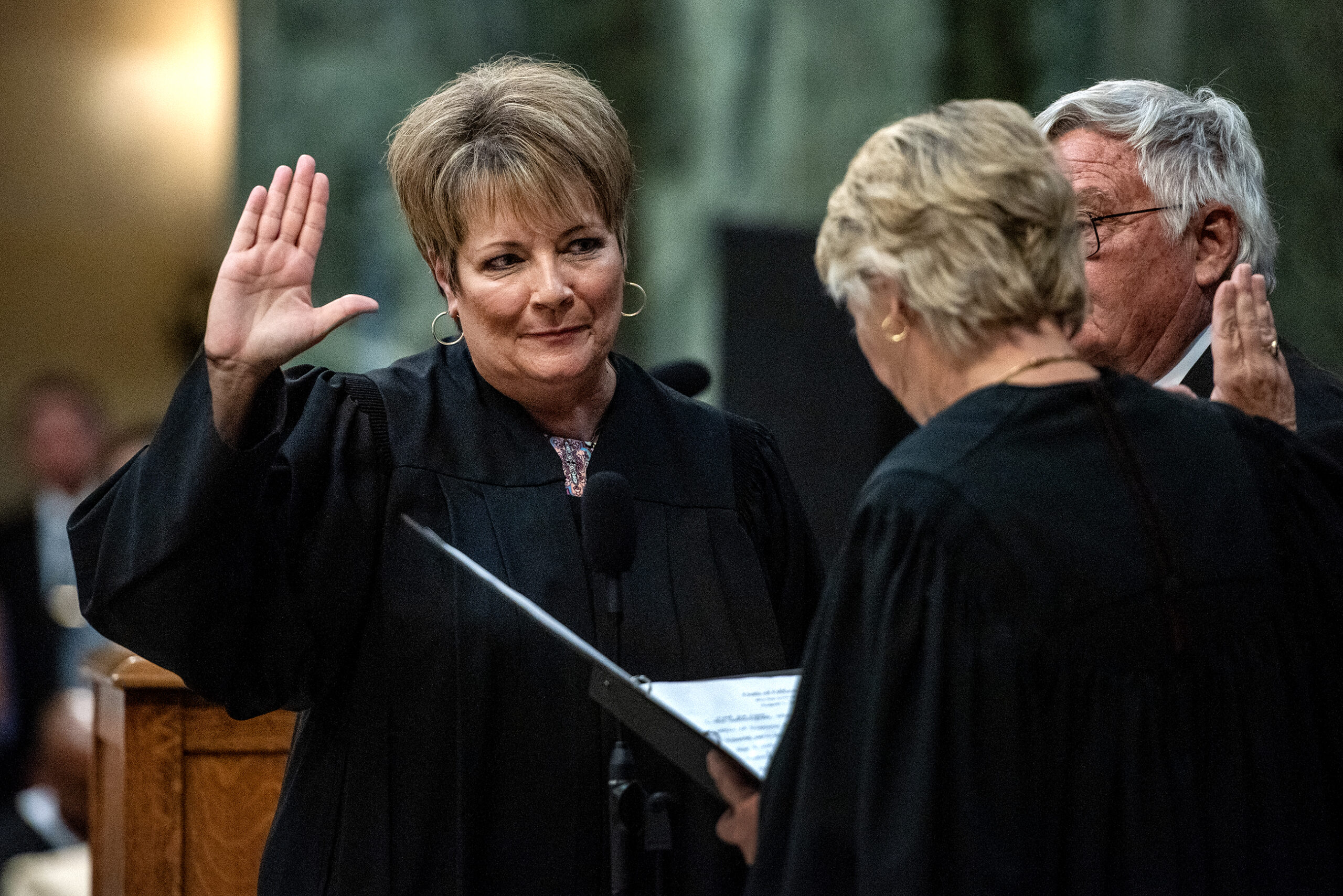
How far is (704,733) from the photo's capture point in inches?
65.9

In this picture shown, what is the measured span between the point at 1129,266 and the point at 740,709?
4.09ft

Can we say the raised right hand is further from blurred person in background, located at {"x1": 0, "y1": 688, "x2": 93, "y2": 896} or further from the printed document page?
blurred person in background, located at {"x1": 0, "y1": 688, "x2": 93, "y2": 896}

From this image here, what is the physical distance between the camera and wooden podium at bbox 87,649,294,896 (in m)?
2.65

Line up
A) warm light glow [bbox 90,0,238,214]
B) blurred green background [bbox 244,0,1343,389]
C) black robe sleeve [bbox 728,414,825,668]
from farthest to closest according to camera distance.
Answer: blurred green background [bbox 244,0,1343,389], warm light glow [bbox 90,0,238,214], black robe sleeve [bbox 728,414,825,668]

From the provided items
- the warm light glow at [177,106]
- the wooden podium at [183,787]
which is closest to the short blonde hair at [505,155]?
the wooden podium at [183,787]

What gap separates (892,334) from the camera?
5.39 ft

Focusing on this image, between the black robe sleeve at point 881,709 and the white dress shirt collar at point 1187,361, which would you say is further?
the white dress shirt collar at point 1187,361

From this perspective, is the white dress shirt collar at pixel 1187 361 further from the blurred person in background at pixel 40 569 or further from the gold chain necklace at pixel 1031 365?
the blurred person in background at pixel 40 569

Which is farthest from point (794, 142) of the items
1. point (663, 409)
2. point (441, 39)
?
point (663, 409)

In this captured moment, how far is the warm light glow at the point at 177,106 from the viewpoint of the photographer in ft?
20.5

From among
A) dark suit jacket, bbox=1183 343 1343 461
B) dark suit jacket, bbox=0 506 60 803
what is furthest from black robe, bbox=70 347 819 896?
dark suit jacket, bbox=0 506 60 803

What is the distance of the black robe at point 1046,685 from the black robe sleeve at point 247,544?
81 cm

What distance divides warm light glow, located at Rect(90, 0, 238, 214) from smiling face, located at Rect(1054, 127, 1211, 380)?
15.4 feet

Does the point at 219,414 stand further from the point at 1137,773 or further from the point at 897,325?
the point at 1137,773
